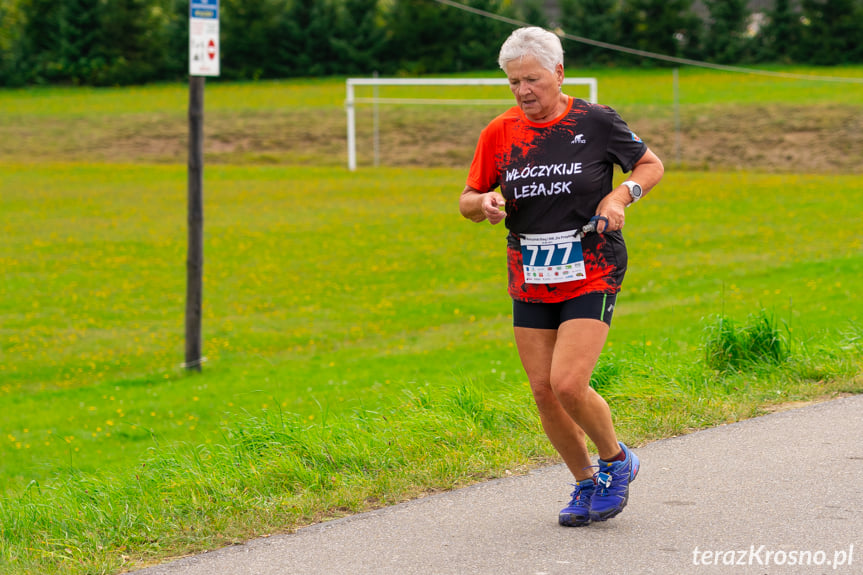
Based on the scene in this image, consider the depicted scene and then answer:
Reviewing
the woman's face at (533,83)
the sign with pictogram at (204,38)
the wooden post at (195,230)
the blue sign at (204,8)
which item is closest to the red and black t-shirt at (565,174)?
the woman's face at (533,83)

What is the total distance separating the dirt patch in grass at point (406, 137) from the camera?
36688mm

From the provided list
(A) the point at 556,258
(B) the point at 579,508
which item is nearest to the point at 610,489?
(B) the point at 579,508

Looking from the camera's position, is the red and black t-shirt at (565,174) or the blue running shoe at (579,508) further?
the blue running shoe at (579,508)

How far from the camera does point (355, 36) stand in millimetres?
63219

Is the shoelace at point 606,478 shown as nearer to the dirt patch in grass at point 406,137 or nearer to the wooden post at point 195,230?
the wooden post at point 195,230

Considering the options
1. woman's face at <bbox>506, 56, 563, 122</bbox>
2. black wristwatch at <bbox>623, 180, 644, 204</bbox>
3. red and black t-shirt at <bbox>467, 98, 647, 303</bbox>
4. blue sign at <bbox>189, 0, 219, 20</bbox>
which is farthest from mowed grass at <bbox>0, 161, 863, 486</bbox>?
blue sign at <bbox>189, 0, 219, 20</bbox>

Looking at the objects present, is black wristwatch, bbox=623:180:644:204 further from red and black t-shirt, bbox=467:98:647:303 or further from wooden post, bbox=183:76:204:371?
wooden post, bbox=183:76:204:371

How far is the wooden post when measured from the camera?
12594 millimetres

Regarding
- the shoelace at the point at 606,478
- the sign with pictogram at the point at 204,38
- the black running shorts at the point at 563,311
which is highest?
the sign with pictogram at the point at 204,38

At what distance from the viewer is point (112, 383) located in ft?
39.9

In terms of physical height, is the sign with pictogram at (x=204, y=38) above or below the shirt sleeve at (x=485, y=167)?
above

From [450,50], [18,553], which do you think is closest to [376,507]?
[18,553]

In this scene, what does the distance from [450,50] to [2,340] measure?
49.4 meters

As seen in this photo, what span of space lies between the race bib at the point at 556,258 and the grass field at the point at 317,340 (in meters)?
1.25
